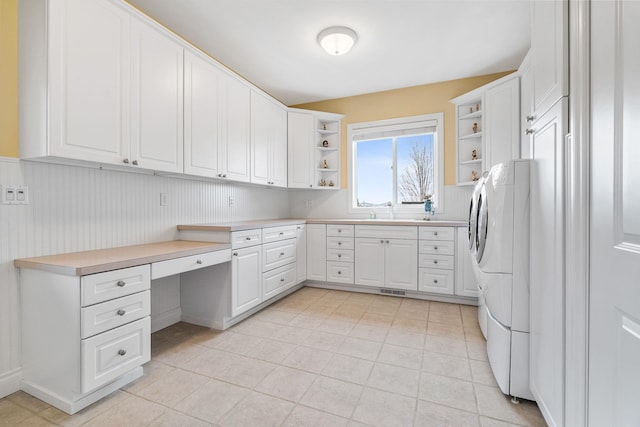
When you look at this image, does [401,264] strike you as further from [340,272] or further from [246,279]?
[246,279]

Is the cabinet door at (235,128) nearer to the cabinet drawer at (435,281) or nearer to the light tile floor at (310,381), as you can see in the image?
the light tile floor at (310,381)

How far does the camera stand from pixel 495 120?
3033 millimetres

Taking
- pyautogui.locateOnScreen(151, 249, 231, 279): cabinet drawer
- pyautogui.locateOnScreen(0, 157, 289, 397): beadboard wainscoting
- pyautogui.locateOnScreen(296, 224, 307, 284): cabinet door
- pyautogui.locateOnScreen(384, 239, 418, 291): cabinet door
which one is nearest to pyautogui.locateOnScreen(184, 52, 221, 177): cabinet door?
pyautogui.locateOnScreen(0, 157, 289, 397): beadboard wainscoting

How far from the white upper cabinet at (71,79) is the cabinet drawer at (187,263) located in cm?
76

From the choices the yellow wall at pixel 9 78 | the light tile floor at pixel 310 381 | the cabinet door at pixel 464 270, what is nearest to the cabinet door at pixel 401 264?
the cabinet door at pixel 464 270

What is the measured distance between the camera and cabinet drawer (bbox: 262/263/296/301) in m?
2.94

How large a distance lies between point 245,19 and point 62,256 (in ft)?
7.37

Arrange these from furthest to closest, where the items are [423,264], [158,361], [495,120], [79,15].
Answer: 1. [423,264]
2. [495,120]
3. [158,361]
4. [79,15]

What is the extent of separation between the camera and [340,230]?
360 cm

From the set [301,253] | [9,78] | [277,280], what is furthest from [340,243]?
[9,78]

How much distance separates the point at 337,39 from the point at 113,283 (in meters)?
2.57

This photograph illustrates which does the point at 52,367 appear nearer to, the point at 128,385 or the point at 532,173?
the point at 128,385

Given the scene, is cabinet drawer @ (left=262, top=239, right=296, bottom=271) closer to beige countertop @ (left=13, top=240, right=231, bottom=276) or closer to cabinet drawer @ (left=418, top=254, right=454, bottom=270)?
beige countertop @ (left=13, top=240, right=231, bottom=276)

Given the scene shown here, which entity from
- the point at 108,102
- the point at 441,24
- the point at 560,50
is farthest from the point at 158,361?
the point at 441,24
